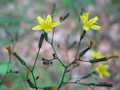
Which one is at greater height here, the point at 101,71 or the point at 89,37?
the point at 101,71

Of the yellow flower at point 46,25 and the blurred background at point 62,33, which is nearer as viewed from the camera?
the yellow flower at point 46,25

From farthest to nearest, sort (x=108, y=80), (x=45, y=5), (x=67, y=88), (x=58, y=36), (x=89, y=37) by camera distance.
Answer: (x=45, y=5) → (x=58, y=36) → (x=89, y=37) → (x=108, y=80) → (x=67, y=88)

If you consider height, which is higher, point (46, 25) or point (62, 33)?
point (46, 25)

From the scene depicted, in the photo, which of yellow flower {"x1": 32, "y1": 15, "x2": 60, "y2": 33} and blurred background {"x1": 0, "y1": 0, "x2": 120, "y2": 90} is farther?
blurred background {"x1": 0, "y1": 0, "x2": 120, "y2": 90}

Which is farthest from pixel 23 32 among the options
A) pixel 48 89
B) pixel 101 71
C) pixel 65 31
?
pixel 48 89

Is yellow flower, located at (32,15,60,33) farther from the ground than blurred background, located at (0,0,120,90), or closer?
farther from the ground

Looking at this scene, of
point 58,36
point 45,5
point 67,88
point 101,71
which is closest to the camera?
point 101,71

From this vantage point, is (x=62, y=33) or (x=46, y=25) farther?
(x=62, y=33)

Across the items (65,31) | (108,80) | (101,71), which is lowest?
(108,80)

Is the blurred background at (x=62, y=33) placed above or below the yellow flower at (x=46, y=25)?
below

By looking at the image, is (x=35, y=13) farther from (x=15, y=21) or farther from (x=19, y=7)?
(x=15, y=21)

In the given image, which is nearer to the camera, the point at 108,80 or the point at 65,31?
the point at 108,80
